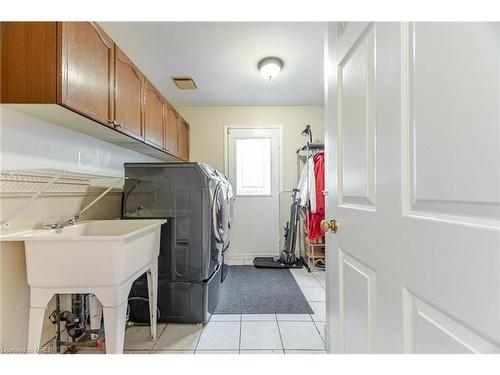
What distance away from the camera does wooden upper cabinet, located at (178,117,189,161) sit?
3422mm

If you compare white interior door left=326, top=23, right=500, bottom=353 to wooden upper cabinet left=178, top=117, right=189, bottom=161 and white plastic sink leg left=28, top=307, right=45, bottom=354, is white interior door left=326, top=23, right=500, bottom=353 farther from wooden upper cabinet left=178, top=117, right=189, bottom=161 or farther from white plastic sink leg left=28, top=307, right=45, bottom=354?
wooden upper cabinet left=178, top=117, right=189, bottom=161

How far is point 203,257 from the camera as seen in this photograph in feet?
6.61

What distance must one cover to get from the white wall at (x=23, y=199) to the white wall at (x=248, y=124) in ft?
6.95

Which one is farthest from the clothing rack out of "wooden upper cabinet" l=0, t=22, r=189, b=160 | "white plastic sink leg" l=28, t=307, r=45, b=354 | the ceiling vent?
"white plastic sink leg" l=28, t=307, r=45, b=354

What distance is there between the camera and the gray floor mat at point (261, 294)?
223cm

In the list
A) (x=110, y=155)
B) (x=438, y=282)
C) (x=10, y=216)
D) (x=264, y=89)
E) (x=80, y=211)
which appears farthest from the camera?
(x=264, y=89)

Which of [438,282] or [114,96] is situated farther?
[114,96]

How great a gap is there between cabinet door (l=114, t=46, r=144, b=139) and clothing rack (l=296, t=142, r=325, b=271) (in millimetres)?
2113

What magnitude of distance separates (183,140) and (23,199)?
93.4 inches

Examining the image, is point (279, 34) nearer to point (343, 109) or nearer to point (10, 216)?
point (343, 109)

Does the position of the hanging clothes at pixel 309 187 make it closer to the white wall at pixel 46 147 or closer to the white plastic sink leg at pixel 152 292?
the white plastic sink leg at pixel 152 292
